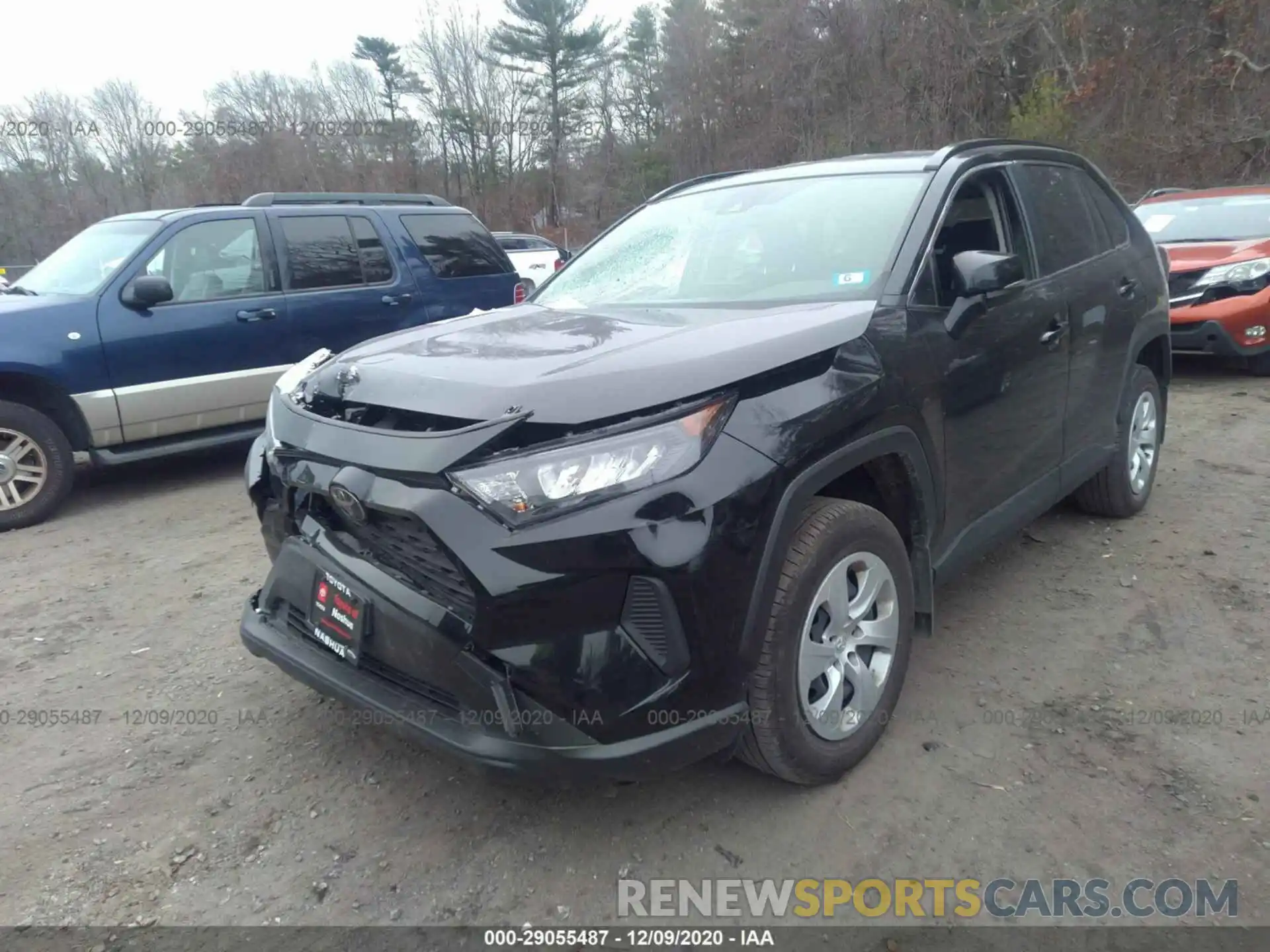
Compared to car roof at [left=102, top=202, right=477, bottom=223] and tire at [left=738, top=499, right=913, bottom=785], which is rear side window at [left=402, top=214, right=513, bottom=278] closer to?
car roof at [left=102, top=202, right=477, bottom=223]

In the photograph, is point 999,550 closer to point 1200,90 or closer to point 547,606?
point 547,606

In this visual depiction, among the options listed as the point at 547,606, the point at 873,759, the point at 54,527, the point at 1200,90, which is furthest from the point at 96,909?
the point at 1200,90

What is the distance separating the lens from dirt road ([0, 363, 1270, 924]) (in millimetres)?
2301

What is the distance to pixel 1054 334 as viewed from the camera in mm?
3479

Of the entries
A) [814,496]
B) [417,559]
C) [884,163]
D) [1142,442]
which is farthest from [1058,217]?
[417,559]

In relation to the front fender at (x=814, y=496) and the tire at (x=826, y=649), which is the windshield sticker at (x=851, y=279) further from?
the tire at (x=826, y=649)

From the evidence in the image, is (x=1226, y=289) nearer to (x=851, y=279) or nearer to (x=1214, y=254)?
(x=1214, y=254)

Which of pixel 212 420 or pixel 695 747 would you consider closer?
pixel 695 747

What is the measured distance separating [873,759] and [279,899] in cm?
173

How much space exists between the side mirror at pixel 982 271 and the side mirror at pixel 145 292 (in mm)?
4792

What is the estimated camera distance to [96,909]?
7.41 feet

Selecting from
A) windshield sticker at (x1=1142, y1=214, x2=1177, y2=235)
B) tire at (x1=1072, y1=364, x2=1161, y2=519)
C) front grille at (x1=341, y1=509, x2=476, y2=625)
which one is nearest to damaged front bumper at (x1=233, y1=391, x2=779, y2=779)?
front grille at (x1=341, y1=509, x2=476, y2=625)

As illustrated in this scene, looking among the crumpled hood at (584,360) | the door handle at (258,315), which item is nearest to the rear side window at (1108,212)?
the crumpled hood at (584,360)

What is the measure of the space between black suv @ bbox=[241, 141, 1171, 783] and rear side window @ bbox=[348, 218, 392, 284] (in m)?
3.68
